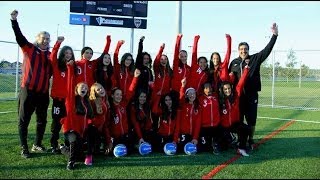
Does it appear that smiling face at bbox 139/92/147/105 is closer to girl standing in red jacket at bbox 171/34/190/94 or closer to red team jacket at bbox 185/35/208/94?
girl standing in red jacket at bbox 171/34/190/94

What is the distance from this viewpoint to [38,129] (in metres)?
6.25

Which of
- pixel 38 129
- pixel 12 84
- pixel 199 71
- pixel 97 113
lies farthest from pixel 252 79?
pixel 12 84

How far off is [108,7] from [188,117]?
13.0 m

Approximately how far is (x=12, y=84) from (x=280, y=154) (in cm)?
1335

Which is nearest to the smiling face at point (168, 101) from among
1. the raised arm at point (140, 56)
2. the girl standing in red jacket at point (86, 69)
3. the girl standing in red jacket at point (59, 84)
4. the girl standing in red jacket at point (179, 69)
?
the girl standing in red jacket at point (179, 69)

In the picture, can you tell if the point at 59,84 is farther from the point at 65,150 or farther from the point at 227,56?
the point at 227,56

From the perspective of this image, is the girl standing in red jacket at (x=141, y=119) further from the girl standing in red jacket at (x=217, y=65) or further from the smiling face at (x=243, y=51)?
the smiling face at (x=243, y=51)

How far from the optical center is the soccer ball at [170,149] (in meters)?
6.33

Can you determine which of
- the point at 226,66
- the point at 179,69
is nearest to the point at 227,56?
the point at 226,66

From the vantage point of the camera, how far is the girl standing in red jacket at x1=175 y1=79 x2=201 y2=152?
665 cm

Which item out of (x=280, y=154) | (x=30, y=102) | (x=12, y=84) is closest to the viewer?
(x=30, y=102)

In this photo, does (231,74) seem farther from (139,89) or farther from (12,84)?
(12,84)

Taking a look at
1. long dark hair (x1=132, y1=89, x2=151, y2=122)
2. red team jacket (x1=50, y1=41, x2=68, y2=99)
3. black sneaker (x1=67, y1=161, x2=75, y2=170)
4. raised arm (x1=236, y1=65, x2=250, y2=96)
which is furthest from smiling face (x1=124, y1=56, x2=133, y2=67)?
black sneaker (x1=67, y1=161, x2=75, y2=170)

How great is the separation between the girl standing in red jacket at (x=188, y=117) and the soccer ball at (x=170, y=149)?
29 cm
